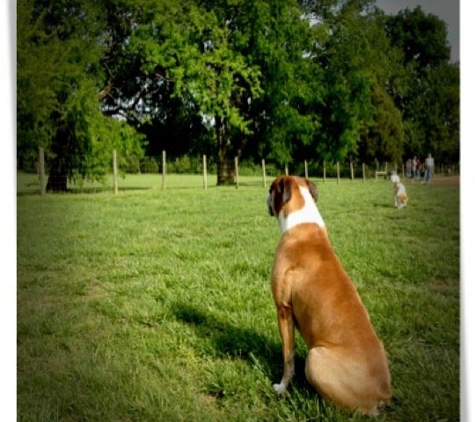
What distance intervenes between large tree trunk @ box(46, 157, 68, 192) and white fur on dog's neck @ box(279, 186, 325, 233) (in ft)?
2.84

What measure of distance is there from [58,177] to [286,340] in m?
1.04

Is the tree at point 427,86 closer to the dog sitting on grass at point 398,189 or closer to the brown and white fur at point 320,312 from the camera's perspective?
the dog sitting on grass at point 398,189

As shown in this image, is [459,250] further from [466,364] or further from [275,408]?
[275,408]

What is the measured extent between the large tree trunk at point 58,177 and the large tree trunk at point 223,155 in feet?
1.88

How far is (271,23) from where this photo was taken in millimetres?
2143

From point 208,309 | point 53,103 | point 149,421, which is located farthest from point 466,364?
point 53,103

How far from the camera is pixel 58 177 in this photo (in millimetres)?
2221

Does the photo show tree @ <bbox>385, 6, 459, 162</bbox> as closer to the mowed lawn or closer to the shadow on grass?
the mowed lawn

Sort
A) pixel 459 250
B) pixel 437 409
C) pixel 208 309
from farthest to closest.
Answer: pixel 208 309 < pixel 459 250 < pixel 437 409

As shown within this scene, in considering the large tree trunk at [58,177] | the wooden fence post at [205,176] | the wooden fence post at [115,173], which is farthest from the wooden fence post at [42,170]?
the wooden fence post at [205,176]

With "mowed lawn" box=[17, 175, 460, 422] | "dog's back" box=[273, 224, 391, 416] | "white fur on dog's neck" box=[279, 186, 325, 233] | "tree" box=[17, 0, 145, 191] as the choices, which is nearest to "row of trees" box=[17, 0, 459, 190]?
"tree" box=[17, 0, 145, 191]

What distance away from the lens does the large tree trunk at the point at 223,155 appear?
2170 millimetres

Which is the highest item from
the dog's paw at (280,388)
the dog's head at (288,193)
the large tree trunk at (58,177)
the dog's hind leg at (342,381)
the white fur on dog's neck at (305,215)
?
the large tree trunk at (58,177)

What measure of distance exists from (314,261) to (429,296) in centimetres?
45
